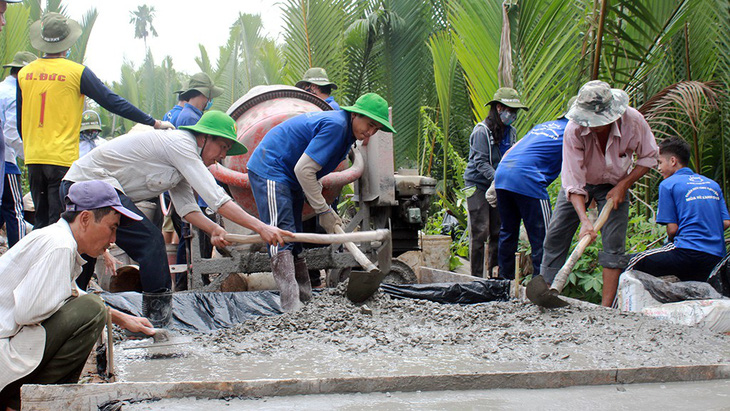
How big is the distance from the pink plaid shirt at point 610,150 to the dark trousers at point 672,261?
596mm

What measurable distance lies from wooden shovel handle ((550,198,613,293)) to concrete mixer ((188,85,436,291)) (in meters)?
1.39

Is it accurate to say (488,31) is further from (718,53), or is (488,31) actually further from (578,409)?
(578,409)

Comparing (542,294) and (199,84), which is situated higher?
(199,84)

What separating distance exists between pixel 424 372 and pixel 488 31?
4779 millimetres

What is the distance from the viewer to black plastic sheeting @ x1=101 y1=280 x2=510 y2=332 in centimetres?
435

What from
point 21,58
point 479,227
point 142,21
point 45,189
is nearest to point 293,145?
point 45,189

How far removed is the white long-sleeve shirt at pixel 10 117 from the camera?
5.31m

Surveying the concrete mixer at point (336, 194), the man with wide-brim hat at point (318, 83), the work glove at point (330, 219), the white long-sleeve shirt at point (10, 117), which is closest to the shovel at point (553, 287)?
the concrete mixer at point (336, 194)

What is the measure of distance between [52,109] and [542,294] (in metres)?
3.57

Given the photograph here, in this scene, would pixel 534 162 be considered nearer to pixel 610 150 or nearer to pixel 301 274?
pixel 610 150

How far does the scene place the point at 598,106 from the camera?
14.3 ft

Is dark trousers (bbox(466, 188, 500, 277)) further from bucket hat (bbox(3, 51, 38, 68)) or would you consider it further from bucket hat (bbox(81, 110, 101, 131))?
bucket hat (bbox(3, 51, 38, 68))

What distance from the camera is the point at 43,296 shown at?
2.43 metres

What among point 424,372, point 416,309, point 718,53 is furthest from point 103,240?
point 718,53
